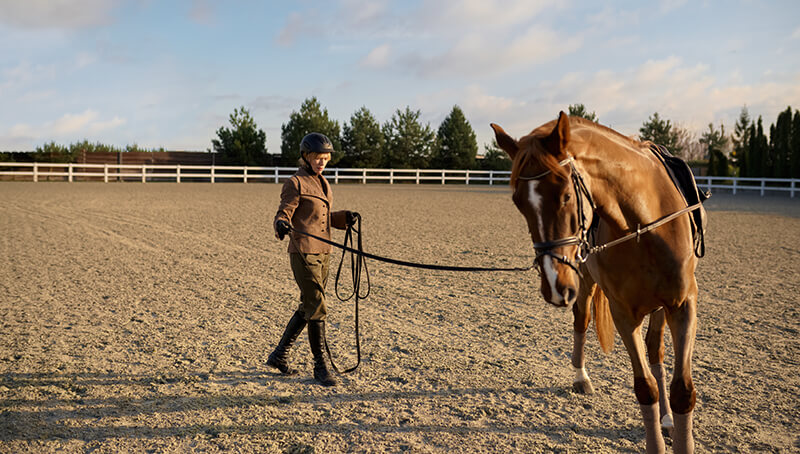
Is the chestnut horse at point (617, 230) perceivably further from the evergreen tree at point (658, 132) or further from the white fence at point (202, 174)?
the evergreen tree at point (658, 132)

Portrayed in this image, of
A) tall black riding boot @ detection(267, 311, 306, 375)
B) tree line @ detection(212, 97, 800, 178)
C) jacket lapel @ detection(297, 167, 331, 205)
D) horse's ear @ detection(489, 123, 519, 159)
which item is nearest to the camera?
horse's ear @ detection(489, 123, 519, 159)

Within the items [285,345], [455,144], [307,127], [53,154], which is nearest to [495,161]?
[455,144]

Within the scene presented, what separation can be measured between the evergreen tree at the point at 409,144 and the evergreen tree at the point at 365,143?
59.4 inches

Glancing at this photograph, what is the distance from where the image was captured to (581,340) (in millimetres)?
3980

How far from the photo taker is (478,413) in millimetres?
3475

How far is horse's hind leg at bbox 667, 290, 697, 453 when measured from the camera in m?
2.80

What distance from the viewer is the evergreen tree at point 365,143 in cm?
4962

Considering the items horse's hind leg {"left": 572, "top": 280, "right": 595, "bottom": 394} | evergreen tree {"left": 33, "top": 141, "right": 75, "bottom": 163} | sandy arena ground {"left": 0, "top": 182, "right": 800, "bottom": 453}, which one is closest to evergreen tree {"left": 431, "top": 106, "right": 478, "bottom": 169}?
evergreen tree {"left": 33, "top": 141, "right": 75, "bottom": 163}

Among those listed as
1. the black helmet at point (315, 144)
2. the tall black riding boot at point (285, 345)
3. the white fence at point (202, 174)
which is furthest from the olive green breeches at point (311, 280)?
the white fence at point (202, 174)

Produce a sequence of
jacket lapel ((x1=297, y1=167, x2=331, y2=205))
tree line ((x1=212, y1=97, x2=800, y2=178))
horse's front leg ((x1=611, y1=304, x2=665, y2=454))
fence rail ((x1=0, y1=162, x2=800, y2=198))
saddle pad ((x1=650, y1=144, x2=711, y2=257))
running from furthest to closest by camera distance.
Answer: tree line ((x1=212, y1=97, x2=800, y2=178)) → fence rail ((x1=0, y1=162, x2=800, y2=198)) → jacket lapel ((x1=297, y1=167, x2=331, y2=205)) → saddle pad ((x1=650, y1=144, x2=711, y2=257)) → horse's front leg ((x1=611, y1=304, x2=665, y2=454))

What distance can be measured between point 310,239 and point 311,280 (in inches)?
11.6

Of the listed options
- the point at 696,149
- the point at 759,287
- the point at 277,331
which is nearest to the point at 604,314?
the point at 277,331

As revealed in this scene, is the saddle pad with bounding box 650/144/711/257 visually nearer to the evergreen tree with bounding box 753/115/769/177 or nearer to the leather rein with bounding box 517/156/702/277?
the leather rein with bounding box 517/156/702/277

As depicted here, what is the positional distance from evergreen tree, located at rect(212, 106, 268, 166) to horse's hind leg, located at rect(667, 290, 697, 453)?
143ft
